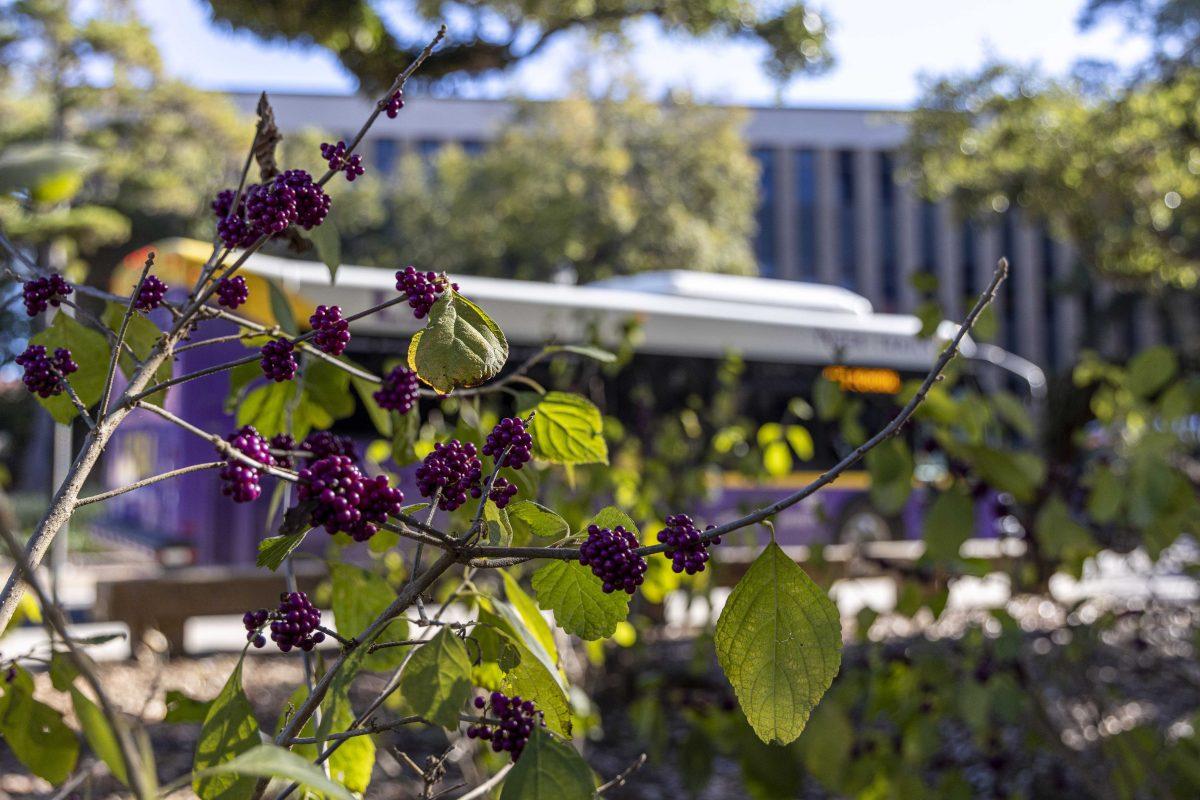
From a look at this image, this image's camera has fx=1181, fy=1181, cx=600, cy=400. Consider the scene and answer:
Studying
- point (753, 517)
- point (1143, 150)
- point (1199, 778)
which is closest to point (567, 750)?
point (753, 517)

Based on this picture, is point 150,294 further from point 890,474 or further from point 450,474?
point 890,474

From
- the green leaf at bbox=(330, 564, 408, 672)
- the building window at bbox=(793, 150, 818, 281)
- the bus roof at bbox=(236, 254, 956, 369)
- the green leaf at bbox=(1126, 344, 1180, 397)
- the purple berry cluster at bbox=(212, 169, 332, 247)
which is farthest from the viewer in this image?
the building window at bbox=(793, 150, 818, 281)

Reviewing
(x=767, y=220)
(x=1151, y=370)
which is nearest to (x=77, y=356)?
(x=1151, y=370)

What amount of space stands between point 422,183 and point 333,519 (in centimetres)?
3425

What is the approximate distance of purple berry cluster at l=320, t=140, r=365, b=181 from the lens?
91 centimetres

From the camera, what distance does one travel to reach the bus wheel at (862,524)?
42.3 feet

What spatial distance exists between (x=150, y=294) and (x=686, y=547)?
529 mm

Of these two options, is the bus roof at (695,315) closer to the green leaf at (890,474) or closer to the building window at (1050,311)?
the green leaf at (890,474)

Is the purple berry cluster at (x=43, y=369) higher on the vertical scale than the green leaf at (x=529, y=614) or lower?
higher

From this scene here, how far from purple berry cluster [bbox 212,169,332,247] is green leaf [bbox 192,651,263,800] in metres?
0.31

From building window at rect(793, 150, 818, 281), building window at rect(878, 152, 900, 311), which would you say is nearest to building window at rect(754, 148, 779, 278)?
building window at rect(793, 150, 818, 281)

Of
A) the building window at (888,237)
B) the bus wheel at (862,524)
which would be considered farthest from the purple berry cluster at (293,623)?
the building window at (888,237)

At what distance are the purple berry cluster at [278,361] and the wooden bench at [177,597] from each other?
6861mm

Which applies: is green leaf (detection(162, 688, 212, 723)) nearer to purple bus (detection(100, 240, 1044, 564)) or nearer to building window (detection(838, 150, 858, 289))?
purple bus (detection(100, 240, 1044, 564))
